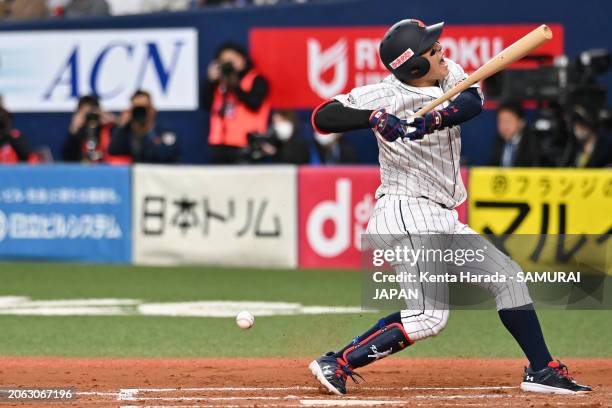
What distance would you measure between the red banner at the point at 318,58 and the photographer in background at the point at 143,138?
6.46ft

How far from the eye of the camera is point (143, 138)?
44.5 feet

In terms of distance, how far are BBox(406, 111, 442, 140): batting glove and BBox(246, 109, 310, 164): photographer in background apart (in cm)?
763

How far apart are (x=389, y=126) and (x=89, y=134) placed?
343 inches

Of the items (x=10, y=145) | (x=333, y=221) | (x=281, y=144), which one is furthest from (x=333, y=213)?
(x=10, y=145)

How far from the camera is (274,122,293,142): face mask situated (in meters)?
13.7

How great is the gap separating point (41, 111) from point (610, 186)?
735 cm

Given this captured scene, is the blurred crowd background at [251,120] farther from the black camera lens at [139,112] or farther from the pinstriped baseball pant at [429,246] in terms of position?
the pinstriped baseball pant at [429,246]

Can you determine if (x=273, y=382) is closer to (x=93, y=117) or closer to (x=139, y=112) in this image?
(x=139, y=112)

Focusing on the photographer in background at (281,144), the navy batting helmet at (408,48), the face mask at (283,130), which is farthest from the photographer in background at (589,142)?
the navy batting helmet at (408,48)

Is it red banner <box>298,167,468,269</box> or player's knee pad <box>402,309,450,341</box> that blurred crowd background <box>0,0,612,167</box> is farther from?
player's knee pad <box>402,309,450,341</box>

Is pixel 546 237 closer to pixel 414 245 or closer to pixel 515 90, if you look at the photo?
pixel 515 90

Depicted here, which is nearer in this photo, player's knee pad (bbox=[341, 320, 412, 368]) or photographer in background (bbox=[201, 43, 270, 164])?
player's knee pad (bbox=[341, 320, 412, 368])

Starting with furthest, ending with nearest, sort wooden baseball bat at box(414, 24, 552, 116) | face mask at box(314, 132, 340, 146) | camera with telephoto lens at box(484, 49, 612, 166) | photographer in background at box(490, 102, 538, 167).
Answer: face mask at box(314, 132, 340, 146) < camera with telephoto lens at box(484, 49, 612, 166) < photographer in background at box(490, 102, 538, 167) < wooden baseball bat at box(414, 24, 552, 116)

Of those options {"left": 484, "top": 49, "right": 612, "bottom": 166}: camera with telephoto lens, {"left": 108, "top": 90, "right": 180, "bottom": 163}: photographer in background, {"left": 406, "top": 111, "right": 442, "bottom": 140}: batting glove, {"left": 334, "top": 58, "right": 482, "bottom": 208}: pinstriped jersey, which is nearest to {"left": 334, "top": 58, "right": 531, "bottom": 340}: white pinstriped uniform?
{"left": 334, "top": 58, "right": 482, "bottom": 208}: pinstriped jersey
